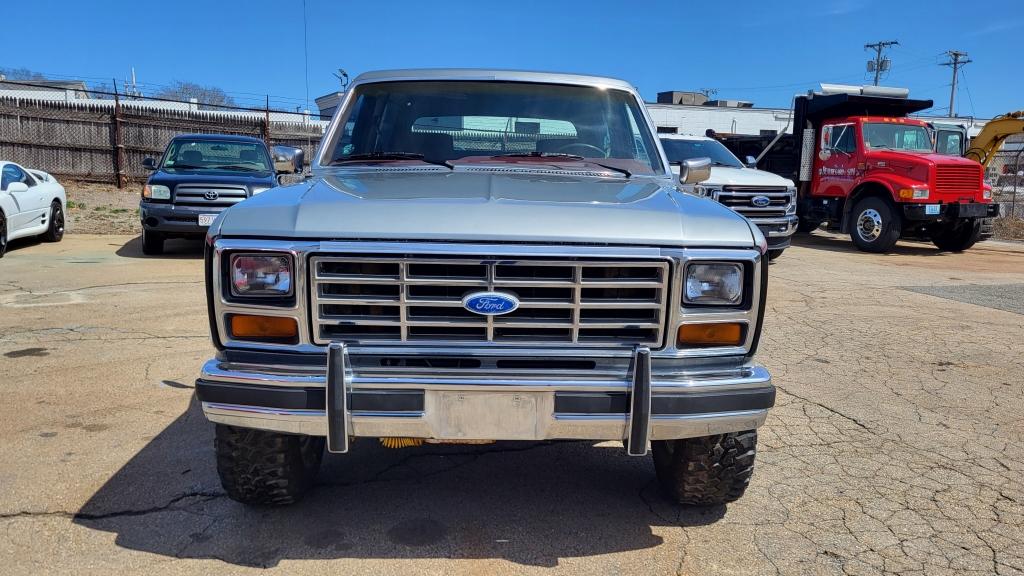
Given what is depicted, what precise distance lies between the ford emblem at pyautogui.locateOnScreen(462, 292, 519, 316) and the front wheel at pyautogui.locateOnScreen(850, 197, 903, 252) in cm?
1261

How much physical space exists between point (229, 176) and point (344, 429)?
29.3 feet

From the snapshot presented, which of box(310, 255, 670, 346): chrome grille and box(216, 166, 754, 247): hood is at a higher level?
box(216, 166, 754, 247): hood

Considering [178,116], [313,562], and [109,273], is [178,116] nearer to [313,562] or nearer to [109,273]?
[109,273]

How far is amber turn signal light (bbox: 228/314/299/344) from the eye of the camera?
2576mm

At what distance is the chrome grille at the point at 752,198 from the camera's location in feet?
34.5

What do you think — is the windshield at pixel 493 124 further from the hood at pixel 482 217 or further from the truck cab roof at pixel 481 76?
the hood at pixel 482 217

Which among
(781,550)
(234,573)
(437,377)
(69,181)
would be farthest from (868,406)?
(69,181)

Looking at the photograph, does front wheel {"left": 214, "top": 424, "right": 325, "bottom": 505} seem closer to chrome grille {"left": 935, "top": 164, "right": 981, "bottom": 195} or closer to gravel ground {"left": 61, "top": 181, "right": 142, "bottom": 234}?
gravel ground {"left": 61, "top": 181, "right": 142, "bottom": 234}

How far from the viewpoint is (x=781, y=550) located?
2863 mm

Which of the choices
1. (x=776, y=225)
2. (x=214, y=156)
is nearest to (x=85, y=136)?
(x=214, y=156)

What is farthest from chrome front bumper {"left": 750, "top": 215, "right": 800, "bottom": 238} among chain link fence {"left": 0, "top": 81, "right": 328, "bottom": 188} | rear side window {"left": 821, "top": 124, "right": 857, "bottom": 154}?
chain link fence {"left": 0, "top": 81, "right": 328, "bottom": 188}

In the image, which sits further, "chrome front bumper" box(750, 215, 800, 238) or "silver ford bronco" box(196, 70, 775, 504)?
"chrome front bumper" box(750, 215, 800, 238)

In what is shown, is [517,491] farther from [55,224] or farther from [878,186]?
[878,186]

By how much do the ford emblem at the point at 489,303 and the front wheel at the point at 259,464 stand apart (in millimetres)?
944
